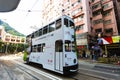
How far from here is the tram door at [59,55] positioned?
10.6 meters

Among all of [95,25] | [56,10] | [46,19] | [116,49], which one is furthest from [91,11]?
[46,19]

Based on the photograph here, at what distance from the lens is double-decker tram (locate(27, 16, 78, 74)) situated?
1059 centimetres

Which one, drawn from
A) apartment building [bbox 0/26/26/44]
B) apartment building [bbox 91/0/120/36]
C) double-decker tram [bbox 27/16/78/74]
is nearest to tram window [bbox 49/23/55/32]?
double-decker tram [bbox 27/16/78/74]

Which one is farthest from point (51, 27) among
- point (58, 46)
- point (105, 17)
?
point (105, 17)

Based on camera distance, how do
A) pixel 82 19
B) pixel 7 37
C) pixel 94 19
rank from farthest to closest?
pixel 7 37 < pixel 94 19 < pixel 82 19

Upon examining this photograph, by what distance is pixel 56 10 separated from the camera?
5316 centimetres

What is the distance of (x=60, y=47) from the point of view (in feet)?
36.0

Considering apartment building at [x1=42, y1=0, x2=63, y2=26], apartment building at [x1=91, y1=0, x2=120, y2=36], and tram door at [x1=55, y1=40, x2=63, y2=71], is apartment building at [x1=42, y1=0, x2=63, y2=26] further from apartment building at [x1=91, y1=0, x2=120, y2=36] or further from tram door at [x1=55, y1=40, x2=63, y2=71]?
tram door at [x1=55, y1=40, x2=63, y2=71]

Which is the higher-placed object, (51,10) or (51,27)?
(51,10)

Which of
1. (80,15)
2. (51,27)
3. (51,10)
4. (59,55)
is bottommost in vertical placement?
(59,55)

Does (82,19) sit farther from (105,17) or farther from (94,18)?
(105,17)

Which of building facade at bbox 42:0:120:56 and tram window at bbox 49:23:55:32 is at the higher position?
building facade at bbox 42:0:120:56

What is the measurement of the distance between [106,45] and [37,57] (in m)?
19.0

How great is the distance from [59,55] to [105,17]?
28.6m
